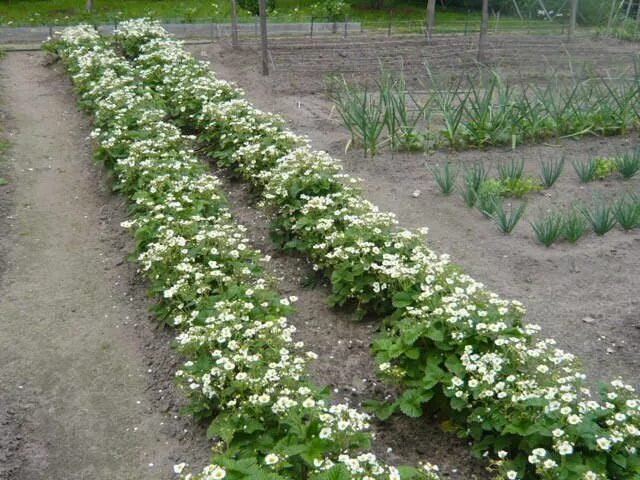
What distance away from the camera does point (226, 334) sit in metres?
3.63

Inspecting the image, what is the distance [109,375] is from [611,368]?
2.70m

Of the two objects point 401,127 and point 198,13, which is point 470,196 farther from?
point 198,13

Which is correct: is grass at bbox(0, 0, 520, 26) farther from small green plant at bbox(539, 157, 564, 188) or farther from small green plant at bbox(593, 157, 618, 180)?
small green plant at bbox(539, 157, 564, 188)

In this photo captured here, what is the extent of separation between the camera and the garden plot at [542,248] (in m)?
4.23

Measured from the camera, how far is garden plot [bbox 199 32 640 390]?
4.23m

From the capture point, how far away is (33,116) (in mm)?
9109

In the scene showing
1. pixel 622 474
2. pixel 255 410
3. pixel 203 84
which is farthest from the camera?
pixel 203 84

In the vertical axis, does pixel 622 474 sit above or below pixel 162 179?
below

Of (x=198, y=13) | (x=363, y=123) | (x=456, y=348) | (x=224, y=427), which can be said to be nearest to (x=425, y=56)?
(x=363, y=123)

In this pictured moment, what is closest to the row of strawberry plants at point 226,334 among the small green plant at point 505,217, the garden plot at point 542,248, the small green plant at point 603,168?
the garden plot at point 542,248

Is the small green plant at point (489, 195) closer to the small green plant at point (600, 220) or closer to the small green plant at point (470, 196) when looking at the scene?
the small green plant at point (470, 196)

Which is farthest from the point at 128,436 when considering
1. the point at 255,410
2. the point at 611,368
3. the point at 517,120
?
the point at 517,120

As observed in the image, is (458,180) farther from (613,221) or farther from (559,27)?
(559,27)

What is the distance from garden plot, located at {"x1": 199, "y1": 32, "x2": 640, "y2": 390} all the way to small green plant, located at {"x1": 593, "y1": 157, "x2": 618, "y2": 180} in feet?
0.24
